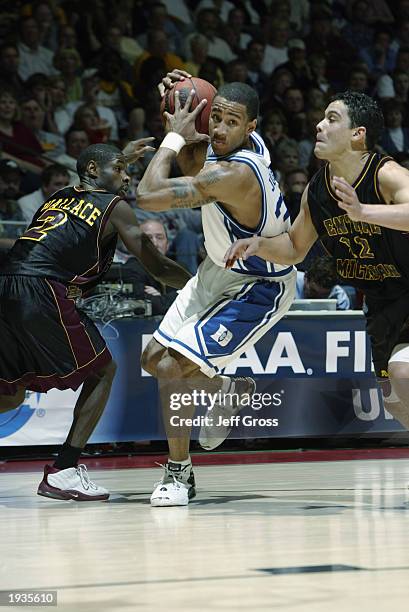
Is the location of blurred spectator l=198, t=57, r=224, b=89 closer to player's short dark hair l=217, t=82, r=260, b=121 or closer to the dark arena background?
the dark arena background

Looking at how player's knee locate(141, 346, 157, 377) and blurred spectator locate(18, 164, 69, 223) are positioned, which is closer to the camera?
player's knee locate(141, 346, 157, 377)

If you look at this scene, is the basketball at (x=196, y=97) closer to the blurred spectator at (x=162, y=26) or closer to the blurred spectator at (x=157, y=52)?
the blurred spectator at (x=157, y=52)

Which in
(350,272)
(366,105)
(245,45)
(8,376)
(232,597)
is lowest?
(232,597)

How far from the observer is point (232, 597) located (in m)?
3.08

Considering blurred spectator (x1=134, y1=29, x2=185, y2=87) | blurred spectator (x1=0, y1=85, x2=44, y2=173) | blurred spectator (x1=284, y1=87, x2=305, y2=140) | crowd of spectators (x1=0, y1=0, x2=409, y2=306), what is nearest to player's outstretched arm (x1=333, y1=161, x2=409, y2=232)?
crowd of spectators (x1=0, y1=0, x2=409, y2=306)

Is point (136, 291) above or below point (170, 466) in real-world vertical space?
above

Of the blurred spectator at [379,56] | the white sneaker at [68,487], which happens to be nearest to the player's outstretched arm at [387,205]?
the white sneaker at [68,487]

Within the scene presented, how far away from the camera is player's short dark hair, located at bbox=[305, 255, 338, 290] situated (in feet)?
28.0

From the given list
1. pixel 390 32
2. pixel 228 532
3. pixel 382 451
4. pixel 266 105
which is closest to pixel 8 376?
pixel 228 532

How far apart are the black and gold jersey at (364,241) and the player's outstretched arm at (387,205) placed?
100 mm

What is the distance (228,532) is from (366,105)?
205 centimetres

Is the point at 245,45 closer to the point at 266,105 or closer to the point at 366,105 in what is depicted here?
the point at 266,105

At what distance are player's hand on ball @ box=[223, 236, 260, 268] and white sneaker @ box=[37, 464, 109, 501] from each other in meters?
1.39

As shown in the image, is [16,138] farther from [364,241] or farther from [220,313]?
[364,241]
